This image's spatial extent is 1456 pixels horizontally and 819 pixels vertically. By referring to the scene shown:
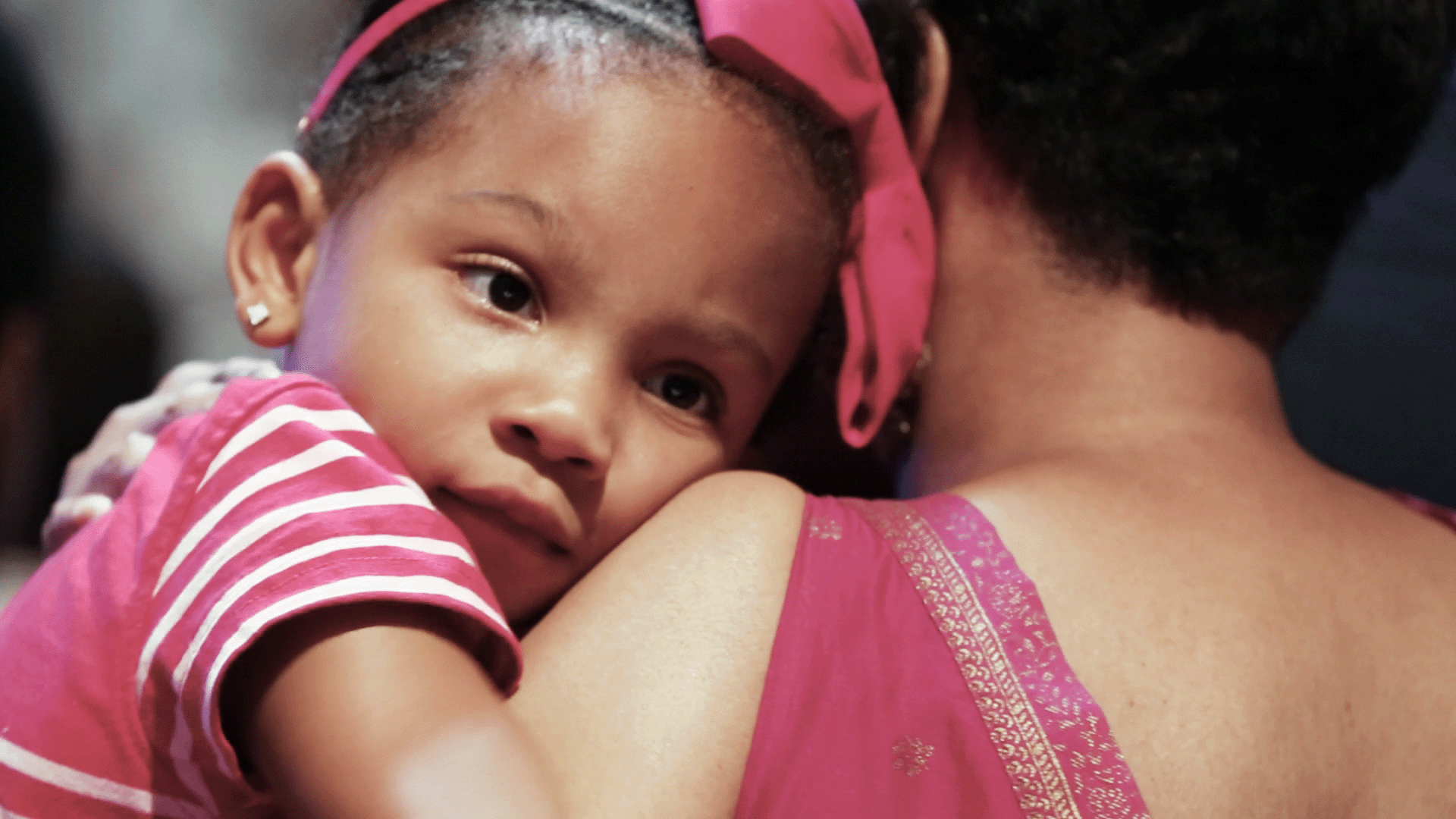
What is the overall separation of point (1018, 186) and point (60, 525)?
1.05 metres

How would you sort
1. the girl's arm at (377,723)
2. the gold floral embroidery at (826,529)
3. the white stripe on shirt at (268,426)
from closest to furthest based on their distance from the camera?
1. the girl's arm at (377,723)
2. the white stripe on shirt at (268,426)
3. the gold floral embroidery at (826,529)

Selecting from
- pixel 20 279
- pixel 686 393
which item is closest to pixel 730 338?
pixel 686 393

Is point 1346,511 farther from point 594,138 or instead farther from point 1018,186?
point 594,138

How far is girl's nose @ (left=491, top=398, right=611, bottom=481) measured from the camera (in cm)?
89

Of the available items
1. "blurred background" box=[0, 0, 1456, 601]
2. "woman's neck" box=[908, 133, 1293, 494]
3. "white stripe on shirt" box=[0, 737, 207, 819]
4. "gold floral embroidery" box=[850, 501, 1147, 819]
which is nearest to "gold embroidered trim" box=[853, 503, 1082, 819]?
"gold floral embroidery" box=[850, 501, 1147, 819]

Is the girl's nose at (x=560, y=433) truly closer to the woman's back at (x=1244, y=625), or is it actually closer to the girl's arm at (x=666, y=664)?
the girl's arm at (x=666, y=664)

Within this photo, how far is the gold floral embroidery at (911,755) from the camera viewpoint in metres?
0.77

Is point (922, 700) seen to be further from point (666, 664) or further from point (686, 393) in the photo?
point (686, 393)

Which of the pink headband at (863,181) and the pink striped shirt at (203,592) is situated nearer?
the pink striped shirt at (203,592)

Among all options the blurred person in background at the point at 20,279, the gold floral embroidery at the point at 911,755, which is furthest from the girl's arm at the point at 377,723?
the blurred person in background at the point at 20,279

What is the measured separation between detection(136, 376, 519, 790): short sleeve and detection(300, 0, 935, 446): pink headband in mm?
503

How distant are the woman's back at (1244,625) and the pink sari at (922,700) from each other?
0.03 m

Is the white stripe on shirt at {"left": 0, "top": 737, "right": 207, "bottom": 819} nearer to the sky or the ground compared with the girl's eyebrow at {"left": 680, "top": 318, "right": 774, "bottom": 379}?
nearer to the ground

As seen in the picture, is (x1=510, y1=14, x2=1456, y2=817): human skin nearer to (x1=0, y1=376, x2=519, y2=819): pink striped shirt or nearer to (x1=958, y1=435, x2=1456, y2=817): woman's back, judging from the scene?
(x1=958, y1=435, x2=1456, y2=817): woman's back
